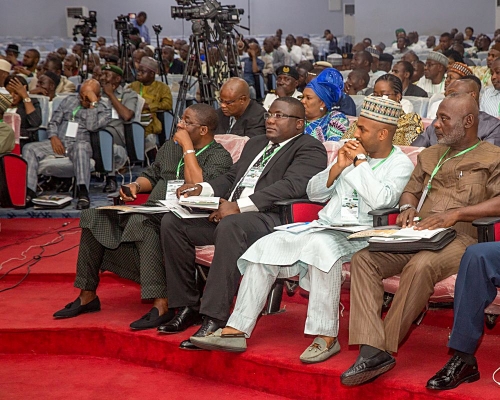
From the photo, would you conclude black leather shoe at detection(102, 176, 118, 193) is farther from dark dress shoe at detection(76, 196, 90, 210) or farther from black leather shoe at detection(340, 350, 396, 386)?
black leather shoe at detection(340, 350, 396, 386)

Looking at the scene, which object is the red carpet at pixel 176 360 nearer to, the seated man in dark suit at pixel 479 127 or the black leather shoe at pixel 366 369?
the black leather shoe at pixel 366 369

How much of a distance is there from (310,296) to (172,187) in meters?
1.14

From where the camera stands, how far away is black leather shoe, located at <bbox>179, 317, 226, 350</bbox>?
319cm

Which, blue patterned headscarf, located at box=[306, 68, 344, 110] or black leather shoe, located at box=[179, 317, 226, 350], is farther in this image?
blue patterned headscarf, located at box=[306, 68, 344, 110]

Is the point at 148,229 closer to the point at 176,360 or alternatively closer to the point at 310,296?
the point at 176,360

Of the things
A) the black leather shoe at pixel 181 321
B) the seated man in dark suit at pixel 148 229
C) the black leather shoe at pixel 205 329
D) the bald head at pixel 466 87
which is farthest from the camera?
the bald head at pixel 466 87

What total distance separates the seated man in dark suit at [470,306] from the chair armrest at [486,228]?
0.13m

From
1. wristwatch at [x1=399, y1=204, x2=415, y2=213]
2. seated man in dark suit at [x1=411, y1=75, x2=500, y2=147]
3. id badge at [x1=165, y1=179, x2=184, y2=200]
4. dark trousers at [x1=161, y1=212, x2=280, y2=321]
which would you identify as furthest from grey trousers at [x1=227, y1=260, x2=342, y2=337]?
seated man in dark suit at [x1=411, y1=75, x2=500, y2=147]

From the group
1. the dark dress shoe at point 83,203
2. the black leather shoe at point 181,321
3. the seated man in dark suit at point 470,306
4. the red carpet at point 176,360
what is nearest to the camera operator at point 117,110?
the dark dress shoe at point 83,203

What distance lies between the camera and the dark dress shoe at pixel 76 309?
3.71 meters

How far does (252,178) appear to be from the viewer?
3.70 m

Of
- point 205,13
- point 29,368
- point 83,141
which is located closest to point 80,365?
point 29,368

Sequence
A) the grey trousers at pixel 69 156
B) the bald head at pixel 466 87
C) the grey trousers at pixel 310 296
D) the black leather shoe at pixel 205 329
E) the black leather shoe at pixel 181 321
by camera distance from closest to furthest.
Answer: the grey trousers at pixel 310 296 < the black leather shoe at pixel 205 329 < the black leather shoe at pixel 181 321 < the bald head at pixel 466 87 < the grey trousers at pixel 69 156

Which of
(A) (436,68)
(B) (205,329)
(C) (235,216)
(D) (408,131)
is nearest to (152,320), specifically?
(B) (205,329)
